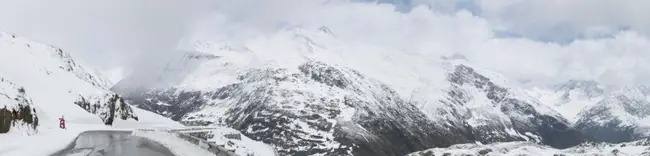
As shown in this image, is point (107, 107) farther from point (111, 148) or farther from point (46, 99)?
point (111, 148)

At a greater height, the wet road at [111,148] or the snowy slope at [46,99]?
the snowy slope at [46,99]

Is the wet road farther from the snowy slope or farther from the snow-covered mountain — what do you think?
the snow-covered mountain

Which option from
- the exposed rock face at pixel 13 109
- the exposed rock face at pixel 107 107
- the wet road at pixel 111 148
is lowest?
the wet road at pixel 111 148

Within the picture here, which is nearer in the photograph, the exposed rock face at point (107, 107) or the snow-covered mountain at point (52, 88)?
the snow-covered mountain at point (52, 88)

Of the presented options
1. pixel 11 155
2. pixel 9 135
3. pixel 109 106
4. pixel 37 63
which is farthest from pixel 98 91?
pixel 11 155

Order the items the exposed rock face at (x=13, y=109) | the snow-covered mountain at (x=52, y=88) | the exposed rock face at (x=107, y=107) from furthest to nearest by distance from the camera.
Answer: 1. the exposed rock face at (x=107, y=107)
2. the snow-covered mountain at (x=52, y=88)
3. the exposed rock face at (x=13, y=109)

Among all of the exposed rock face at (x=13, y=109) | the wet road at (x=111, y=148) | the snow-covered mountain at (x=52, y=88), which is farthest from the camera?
the snow-covered mountain at (x=52, y=88)

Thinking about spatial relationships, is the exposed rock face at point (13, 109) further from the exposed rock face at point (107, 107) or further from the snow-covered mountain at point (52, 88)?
the exposed rock face at point (107, 107)

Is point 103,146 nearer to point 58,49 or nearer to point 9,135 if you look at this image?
point 9,135

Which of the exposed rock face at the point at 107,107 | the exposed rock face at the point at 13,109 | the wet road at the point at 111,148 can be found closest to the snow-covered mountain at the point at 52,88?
the exposed rock face at the point at 107,107
